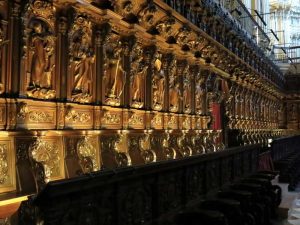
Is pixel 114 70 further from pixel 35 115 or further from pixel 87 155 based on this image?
pixel 35 115

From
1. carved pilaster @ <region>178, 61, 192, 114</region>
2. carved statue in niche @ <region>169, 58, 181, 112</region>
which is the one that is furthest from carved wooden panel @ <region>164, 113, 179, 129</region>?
carved pilaster @ <region>178, 61, 192, 114</region>

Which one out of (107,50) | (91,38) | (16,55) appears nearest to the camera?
(16,55)

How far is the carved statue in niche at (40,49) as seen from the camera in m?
4.13

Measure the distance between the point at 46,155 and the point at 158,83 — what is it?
3.43 meters

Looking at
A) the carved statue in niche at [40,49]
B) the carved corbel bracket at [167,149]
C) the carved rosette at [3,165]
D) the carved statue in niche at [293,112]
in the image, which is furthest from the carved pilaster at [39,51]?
the carved statue in niche at [293,112]

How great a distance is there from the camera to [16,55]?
12.8 feet

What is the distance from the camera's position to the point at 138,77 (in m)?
6.45

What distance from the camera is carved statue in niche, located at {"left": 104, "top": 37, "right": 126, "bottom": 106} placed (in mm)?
5457

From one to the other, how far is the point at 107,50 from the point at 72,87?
1055mm

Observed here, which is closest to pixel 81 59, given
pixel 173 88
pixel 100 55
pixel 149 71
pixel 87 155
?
pixel 100 55

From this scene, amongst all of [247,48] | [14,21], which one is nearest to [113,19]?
[14,21]

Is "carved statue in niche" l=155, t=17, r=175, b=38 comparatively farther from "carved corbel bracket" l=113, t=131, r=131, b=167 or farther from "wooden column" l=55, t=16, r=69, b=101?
"wooden column" l=55, t=16, r=69, b=101

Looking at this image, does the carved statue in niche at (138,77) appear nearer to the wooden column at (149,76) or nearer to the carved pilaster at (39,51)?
the wooden column at (149,76)

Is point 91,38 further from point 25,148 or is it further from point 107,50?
point 25,148
